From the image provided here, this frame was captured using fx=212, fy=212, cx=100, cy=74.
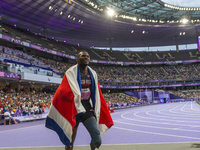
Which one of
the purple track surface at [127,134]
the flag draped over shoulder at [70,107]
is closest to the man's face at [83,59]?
the flag draped over shoulder at [70,107]

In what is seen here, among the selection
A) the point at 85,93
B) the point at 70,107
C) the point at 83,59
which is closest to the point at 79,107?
the point at 70,107

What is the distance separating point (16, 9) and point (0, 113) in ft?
92.9

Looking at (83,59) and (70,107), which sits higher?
(83,59)

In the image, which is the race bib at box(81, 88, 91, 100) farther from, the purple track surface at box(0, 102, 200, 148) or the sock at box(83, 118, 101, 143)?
the purple track surface at box(0, 102, 200, 148)

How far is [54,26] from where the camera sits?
4941 centimetres

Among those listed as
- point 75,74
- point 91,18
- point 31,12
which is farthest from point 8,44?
point 75,74

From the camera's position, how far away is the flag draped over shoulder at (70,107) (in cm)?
325

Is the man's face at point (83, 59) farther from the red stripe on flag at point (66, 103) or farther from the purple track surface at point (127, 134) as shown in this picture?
the purple track surface at point (127, 134)

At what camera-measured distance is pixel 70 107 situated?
10.8 ft

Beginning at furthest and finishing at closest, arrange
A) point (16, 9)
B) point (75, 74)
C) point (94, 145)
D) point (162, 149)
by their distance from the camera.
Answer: point (16, 9), point (162, 149), point (75, 74), point (94, 145)

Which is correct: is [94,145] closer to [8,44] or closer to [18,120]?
[18,120]

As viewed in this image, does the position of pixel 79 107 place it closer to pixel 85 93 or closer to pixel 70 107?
pixel 70 107

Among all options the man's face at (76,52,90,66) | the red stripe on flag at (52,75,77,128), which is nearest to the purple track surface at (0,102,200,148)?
the red stripe on flag at (52,75,77,128)

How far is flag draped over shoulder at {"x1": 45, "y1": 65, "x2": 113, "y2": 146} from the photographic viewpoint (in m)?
3.25
